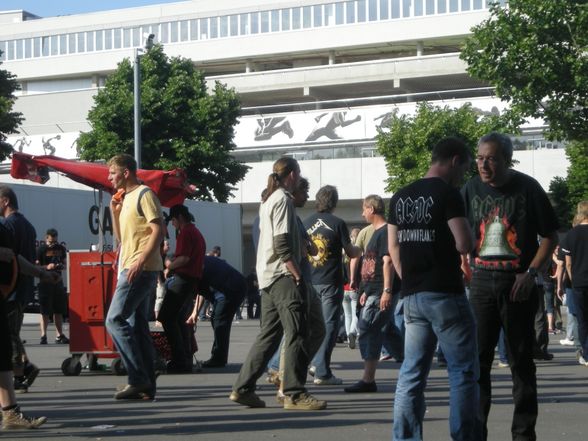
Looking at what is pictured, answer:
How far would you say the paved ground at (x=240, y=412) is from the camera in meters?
8.09

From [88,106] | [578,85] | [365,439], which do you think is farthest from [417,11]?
[365,439]

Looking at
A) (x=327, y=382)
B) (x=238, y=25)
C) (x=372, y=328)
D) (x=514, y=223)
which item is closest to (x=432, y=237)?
(x=514, y=223)

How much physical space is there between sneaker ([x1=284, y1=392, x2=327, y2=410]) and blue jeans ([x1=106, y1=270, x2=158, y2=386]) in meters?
1.29

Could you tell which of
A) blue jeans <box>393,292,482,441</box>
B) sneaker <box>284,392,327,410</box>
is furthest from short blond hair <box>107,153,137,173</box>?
blue jeans <box>393,292,482,441</box>

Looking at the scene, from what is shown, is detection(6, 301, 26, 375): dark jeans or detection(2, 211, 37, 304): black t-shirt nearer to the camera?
detection(6, 301, 26, 375): dark jeans

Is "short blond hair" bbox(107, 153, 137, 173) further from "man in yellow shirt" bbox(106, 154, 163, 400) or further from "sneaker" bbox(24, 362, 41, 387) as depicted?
"sneaker" bbox(24, 362, 41, 387)

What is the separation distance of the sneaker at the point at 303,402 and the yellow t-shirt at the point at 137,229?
1564 mm

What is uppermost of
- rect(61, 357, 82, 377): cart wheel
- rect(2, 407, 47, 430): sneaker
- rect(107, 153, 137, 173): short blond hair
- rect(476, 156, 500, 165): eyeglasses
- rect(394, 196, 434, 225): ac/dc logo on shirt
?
rect(107, 153, 137, 173): short blond hair

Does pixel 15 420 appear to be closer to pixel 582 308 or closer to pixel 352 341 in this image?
pixel 582 308

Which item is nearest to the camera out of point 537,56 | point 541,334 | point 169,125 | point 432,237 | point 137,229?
point 432,237

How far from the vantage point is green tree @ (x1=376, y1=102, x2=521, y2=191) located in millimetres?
58719

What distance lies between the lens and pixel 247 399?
9438 millimetres

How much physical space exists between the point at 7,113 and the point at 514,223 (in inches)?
1678

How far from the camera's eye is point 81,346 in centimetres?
1259
